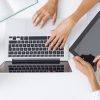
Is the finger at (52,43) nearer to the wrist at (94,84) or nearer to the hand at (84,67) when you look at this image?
the hand at (84,67)

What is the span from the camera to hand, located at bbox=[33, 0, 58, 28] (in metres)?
1.17

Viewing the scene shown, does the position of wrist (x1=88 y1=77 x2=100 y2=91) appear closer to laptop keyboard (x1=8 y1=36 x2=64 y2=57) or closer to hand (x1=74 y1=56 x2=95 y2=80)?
hand (x1=74 y1=56 x2=95 y2=80)

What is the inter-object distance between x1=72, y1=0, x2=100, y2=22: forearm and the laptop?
0.12m

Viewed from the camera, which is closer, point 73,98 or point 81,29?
point 73,98

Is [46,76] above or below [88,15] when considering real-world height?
below

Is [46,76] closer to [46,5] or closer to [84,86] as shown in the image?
[84,86]

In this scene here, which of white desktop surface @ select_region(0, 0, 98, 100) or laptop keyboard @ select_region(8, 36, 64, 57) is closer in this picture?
white desktop surface @ select_region(0, 0, 98, 100)

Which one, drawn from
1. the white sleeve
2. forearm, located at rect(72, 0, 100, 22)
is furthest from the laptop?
the white sleeve

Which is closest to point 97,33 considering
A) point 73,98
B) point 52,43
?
point 52,43

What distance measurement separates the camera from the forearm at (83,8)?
1.18m

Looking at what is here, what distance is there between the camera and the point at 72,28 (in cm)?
118

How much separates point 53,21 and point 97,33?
195 millimetres

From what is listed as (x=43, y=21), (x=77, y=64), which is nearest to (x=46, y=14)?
(x=43, y=21)

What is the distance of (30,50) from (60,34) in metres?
0.15
